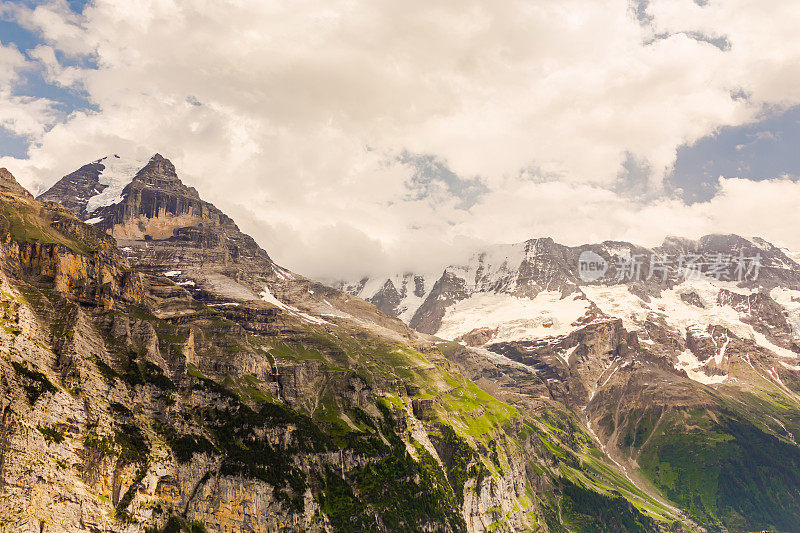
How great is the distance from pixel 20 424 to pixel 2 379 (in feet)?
42.7

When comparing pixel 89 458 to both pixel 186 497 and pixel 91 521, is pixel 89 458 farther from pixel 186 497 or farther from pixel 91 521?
pixel 186 497

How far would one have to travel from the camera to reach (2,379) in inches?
5989

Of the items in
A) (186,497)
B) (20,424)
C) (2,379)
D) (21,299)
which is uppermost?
(21,299)

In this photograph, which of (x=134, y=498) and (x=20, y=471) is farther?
(x=134, y=498)

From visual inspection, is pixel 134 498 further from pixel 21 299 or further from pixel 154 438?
pixel 21 299

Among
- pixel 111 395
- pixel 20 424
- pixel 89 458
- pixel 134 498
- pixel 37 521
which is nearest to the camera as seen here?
pixel 37 521

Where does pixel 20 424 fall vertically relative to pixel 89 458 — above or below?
above

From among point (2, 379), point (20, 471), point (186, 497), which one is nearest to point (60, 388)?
point (2, 379)

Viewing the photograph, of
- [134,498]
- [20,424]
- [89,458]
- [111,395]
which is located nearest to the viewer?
[20,424]

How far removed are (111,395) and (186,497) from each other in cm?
4177

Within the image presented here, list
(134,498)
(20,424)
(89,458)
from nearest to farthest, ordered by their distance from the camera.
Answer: (20,424)
(89,458)
(134,498)

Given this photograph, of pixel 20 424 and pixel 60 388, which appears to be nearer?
pixel 20 424

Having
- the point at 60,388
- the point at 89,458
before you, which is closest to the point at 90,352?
the point at 60,388

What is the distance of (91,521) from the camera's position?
507ft
